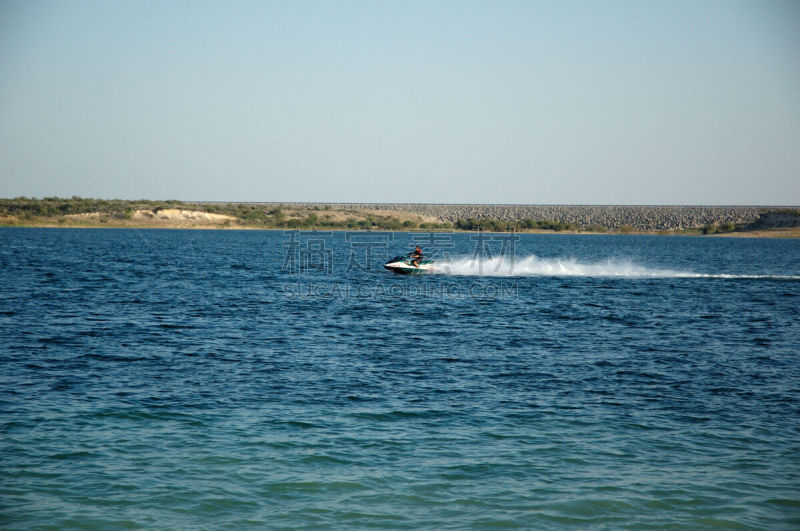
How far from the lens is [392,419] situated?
1717 centimetres

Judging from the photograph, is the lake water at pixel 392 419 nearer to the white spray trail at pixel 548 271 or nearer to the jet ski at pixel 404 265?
the jet ski at pixel 404 265

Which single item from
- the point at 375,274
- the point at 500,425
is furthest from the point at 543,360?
the point at 375,274

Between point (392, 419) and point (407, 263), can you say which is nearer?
point (392, 419)

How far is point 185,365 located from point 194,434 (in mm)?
7722

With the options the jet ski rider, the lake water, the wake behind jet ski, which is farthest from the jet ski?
the lake water

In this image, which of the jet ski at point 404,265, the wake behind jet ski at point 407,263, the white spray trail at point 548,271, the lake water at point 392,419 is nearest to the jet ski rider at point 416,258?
the wake behind jet ski at point 407,263

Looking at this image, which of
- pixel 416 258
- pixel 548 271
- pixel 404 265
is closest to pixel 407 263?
pixel 404 265

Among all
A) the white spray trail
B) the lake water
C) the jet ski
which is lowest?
the lake water

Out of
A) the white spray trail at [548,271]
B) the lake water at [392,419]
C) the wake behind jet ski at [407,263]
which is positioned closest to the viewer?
the lake water at [392,419]

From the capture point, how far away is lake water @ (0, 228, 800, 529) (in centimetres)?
1252

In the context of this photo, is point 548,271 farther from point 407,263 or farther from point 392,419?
point 392,419

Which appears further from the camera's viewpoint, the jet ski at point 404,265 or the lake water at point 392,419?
the jet ski at point 404,265

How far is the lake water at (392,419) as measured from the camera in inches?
493

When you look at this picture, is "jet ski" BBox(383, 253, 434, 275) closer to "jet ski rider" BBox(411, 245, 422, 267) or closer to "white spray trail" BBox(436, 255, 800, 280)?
"jet ski rider" BBox(411, 245, 422, 267)
